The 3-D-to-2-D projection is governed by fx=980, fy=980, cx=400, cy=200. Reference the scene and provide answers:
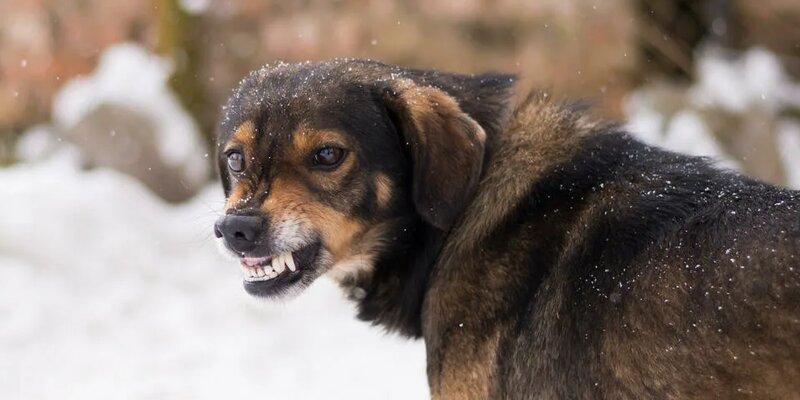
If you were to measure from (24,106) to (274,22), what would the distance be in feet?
7.93

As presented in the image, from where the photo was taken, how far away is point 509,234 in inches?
132

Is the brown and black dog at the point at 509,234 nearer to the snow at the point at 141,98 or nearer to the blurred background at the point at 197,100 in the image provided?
the blurred background at the point at 197,100

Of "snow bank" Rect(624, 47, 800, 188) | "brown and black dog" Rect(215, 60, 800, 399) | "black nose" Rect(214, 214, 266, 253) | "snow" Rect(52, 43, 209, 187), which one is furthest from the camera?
"snow bank" Rect(624, 47, 800, 188)

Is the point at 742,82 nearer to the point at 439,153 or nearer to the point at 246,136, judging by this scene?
the point at 439,153

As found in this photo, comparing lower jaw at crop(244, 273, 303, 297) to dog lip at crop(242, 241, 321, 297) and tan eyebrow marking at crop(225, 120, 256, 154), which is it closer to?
dog lip at crop(242, 241, 321, 297)

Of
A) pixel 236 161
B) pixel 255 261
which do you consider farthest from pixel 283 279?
pixel 236 161

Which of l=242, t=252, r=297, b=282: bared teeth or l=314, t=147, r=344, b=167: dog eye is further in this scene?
l=242, t=252, r=297, b=282: bared teeth

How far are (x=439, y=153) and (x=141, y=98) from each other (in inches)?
212

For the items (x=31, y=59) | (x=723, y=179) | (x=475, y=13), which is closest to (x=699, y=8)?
(x=475, y=13)

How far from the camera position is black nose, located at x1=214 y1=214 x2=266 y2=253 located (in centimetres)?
339

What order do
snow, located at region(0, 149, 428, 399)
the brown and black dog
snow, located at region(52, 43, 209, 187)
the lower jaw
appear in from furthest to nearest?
snow, located at region(52, 43, 209, 187) < snow, located at region(0, 149, 428, 399) < the lower jaw < the brown and black dog

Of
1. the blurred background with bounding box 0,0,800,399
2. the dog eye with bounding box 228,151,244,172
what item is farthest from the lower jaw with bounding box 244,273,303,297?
the blurred background with bounding box 0,0,800,399

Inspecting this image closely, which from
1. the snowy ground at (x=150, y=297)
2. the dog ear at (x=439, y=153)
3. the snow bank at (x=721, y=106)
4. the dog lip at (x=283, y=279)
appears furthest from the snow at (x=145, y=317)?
the snow bank at (x=721, y=106)

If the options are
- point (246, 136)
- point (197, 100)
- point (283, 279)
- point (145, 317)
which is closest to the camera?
point (246, 136)
